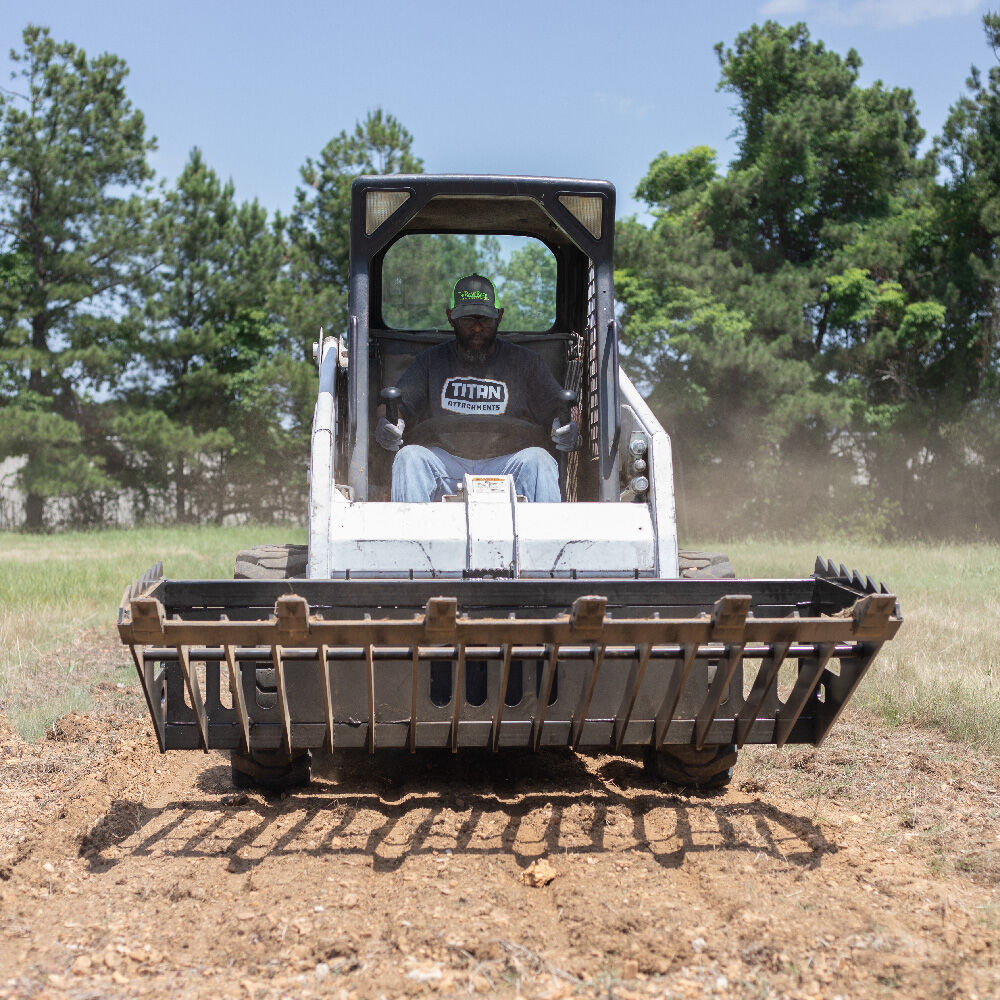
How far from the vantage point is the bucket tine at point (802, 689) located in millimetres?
4109

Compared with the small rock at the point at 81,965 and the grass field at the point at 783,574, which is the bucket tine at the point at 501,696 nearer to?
the small rock at the point at 81,965

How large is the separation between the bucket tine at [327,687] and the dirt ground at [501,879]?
0.43 metres

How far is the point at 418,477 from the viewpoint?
211 inches

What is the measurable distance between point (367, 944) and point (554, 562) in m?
1.96

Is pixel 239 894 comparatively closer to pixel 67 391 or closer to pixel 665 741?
pixel 665 741

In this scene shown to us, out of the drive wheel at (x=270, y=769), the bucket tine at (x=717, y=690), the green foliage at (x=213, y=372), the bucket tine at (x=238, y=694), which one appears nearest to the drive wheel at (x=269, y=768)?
the drive wheel at (x=270, y=769)

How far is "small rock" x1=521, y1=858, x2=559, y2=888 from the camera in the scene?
382cm

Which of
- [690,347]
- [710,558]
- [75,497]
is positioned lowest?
[75,497]

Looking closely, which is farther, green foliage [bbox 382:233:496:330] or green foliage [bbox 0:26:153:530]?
green foliage [bbox 0:26:153:530]

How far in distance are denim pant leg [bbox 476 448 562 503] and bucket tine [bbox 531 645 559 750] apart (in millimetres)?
1293

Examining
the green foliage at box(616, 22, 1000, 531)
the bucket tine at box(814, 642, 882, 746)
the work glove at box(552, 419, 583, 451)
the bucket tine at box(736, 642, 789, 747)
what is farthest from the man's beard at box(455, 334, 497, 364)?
the green foliage at box(616, 22, 1000, 531)

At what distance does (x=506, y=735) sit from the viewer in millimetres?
4309

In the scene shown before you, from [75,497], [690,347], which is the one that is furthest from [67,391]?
[690,347]

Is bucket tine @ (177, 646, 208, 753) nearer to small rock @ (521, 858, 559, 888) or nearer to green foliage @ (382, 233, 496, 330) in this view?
small rock @ (521, 858, 559, 888)
